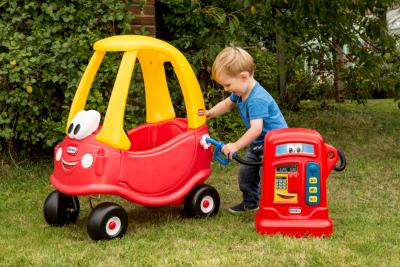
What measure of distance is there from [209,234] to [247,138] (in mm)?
614

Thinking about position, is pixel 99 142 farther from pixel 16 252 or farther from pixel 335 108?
pixel 335 108

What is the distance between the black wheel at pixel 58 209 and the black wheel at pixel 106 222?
382 mm

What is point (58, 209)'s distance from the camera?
9.11ft

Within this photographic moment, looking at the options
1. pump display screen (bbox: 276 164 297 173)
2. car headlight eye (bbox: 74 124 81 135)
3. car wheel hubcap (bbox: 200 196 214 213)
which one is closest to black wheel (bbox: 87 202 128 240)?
car headlight eye (bbox: 74 124 81 135)

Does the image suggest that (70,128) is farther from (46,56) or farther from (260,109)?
(46,56)

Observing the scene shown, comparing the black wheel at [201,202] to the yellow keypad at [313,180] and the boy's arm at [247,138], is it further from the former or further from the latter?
the yellow keypad at [313,180]

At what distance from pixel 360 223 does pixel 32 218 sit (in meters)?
2.10

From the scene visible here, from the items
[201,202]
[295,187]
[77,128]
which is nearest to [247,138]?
[295,187]

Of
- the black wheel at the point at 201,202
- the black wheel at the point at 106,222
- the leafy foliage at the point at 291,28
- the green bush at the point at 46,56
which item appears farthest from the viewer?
the leafy foliage at the point at 291,28

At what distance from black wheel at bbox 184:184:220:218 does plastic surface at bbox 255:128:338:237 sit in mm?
467

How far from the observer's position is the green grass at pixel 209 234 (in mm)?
2254

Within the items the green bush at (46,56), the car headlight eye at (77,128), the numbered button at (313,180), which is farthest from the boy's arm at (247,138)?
the green bush at (46,56)

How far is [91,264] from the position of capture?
2197 millimetres

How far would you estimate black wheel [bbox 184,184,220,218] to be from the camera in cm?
290
